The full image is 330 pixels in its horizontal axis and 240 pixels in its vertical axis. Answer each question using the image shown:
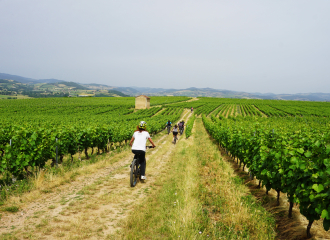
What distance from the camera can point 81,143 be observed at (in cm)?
1077

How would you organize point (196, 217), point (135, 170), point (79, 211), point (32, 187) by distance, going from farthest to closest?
1. point (135, 170)
2. point (32, 187)
3. point (79, 211)
4. point (196, 217)

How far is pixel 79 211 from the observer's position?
4727mm

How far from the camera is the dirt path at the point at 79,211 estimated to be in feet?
12.6

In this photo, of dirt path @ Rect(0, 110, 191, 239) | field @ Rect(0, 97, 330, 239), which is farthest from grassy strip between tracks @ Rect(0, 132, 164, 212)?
dirt path @ Rect(0, 110, 191, 239)

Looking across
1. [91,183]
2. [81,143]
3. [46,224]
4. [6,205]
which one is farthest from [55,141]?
[46,224]

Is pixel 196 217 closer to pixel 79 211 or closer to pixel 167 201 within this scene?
pixel 167 201

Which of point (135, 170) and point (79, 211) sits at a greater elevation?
point (135, 170)

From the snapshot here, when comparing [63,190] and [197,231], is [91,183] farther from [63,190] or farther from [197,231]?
[197,231]

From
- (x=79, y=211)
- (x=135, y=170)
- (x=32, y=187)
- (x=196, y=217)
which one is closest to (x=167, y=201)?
(x=196, y=217)

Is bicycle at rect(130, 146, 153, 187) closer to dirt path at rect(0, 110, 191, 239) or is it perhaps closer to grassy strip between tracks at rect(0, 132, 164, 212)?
dirt path at rect(0, 110, 191, 239)

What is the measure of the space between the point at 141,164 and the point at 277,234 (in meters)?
4.41

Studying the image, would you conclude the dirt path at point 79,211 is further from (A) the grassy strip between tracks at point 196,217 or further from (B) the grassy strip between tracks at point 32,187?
(A) the grassy strip between tracks at point 196,217

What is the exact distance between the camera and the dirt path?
151 inches

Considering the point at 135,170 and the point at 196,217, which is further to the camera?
the point at 135,170
